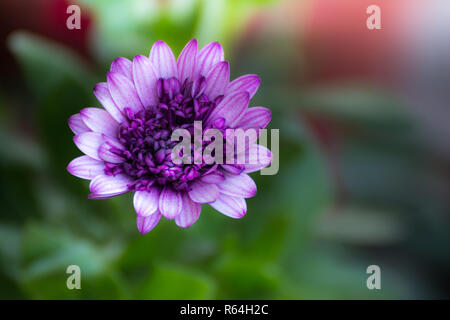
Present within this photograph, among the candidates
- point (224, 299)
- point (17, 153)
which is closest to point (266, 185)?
point (224, 299)

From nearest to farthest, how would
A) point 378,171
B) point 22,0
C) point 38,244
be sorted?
1. point 38,244
2. point 22,0
3. point 378,171

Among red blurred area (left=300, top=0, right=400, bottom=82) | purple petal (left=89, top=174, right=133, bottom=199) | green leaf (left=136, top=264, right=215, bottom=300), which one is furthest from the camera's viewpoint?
red blurred area (left=300, top=0, right=400, bottom=82)

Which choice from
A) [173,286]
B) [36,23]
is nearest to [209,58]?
[173,286]

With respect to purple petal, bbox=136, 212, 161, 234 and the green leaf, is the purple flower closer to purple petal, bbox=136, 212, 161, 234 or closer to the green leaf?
purple petal, bbox=136, 212, 161, 234

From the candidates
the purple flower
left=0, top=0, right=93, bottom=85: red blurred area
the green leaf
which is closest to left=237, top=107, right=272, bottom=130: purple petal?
the purple flower

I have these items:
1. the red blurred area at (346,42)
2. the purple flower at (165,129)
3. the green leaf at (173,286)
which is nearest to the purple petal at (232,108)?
the purple flower at (165,129)

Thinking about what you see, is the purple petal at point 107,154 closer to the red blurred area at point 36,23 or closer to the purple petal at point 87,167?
the purple petal at point 87,167
